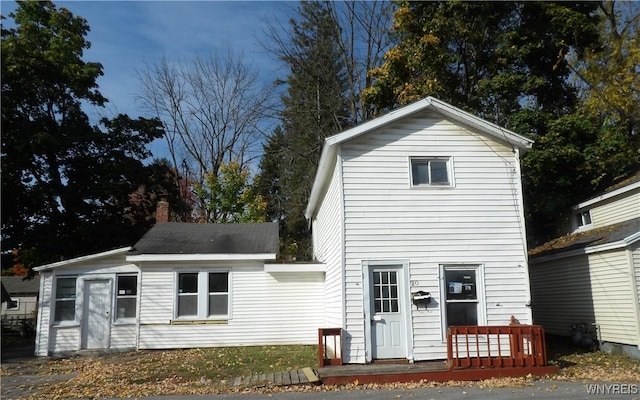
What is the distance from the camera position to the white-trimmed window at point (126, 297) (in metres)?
16.3

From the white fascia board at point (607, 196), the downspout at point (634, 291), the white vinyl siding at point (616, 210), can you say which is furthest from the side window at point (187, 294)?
the white vinyl siding at point (616, 210)

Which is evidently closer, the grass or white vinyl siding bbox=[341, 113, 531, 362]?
the grass

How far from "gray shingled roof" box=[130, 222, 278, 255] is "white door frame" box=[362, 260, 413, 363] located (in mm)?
5721

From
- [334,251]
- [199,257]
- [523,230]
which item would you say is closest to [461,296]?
[523,230]

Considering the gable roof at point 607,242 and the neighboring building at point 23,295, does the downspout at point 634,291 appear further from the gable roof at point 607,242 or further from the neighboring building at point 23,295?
the neighboring building at point 23,295

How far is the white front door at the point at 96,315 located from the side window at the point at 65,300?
41 cm

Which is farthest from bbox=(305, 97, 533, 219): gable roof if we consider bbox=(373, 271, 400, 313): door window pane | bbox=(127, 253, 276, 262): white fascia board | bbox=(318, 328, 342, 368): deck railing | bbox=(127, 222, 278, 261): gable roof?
bbox=(127, 222, 278, 261): gable roof

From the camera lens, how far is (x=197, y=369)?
1223 cm

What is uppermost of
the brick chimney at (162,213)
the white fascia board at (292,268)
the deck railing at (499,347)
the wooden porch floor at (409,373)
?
the brick chimney at (162,213)

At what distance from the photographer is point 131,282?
54.1 ft

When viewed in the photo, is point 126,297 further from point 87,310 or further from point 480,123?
point 480,123

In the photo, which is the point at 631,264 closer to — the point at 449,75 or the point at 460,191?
the point at 460,191

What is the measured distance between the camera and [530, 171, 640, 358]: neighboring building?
12641 mm

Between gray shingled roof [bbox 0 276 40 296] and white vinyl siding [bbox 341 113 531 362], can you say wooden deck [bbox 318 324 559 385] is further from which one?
gray shingled roof [bbox 0 276 40 296]
